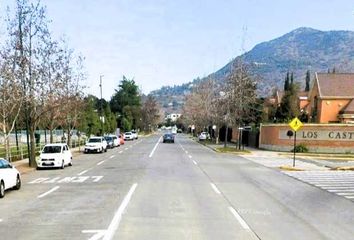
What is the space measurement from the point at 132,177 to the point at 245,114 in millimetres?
39376

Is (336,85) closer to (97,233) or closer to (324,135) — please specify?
(324,135)

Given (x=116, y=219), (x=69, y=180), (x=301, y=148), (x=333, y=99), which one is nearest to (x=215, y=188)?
(x=69, y=180)

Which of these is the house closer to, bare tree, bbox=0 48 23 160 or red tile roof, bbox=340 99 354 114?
red tile roof, bbox=340 99 354 114

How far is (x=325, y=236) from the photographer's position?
36.9 feet

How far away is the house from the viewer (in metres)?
74.6

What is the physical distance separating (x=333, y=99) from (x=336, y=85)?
3138mm

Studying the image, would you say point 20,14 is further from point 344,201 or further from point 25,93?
point 344,201

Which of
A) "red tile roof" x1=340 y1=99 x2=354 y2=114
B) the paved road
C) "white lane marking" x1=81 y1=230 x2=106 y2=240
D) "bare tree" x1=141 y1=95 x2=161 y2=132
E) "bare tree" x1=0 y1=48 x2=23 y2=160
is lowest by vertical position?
"bare tree" x1=141 y1=95 x2=161 y2=132

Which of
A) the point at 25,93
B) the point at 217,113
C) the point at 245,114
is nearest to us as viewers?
the point at 25,93

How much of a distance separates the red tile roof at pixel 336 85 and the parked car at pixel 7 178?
6141cm

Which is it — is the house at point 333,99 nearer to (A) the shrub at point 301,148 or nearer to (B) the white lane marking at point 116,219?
(A) the shrub at point 301,148

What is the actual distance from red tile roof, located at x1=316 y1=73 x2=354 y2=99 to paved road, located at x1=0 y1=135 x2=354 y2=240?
179 ft

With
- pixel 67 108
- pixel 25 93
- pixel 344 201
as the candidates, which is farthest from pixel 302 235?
pixel 67 108

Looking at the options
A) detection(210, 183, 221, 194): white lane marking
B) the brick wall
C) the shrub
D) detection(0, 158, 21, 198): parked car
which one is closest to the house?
the brick wall
